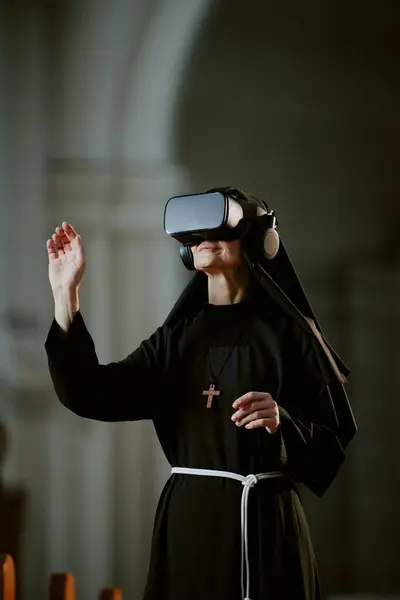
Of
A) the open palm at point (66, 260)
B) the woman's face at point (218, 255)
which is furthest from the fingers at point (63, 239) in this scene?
the woman's face at point (218, 255)

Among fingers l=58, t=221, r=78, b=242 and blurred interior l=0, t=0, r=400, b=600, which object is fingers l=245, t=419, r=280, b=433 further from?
blurred interior l=0, t=0, r=400, b=600

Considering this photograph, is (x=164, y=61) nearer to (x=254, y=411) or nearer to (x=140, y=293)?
(x=140, y=293)

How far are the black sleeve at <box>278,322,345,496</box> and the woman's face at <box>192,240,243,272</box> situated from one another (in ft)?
0.62

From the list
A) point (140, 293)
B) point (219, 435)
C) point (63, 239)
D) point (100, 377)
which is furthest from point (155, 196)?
point (219, 435)

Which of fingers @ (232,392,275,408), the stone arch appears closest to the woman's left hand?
fingers @ (232,392,275,408)

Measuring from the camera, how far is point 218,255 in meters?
1.66

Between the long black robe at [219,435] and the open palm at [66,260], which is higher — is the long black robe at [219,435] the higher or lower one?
the lower one

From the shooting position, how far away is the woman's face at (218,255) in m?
1.66

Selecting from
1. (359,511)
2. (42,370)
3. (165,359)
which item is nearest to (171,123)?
(42,370)

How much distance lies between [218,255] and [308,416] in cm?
35

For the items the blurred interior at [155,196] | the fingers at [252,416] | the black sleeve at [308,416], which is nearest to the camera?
the fingers at [252,416]

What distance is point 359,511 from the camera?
7.98 ft

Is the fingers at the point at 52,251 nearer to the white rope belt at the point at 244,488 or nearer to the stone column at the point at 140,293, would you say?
the white rope belt at the point at 244,488

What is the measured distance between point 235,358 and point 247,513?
0.93 feet
